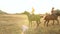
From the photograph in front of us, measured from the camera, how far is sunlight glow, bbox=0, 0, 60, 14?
5.27 ft

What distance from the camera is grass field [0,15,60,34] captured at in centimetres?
158

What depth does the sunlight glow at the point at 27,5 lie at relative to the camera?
1.61 metres

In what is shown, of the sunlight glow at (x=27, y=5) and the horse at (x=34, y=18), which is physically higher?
the sunlight glow at (x=27, y=5)

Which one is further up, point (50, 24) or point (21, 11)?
point (21, 11)

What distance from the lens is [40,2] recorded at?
1.64 meters

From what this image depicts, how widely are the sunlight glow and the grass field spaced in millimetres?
98

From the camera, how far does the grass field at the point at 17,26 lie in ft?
A: 5.20

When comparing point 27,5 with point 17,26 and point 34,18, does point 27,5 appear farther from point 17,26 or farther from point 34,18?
point 17,26

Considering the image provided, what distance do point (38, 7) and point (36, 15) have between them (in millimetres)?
114

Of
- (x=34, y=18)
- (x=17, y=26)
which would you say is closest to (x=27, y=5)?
(x=34, y=18)

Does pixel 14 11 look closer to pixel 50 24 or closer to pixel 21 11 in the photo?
pixel 21 11

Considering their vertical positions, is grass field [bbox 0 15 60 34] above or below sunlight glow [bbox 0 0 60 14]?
below

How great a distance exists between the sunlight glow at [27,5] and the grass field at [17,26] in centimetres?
10

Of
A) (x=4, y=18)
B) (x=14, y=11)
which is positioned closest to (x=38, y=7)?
(x=14, y=11)
